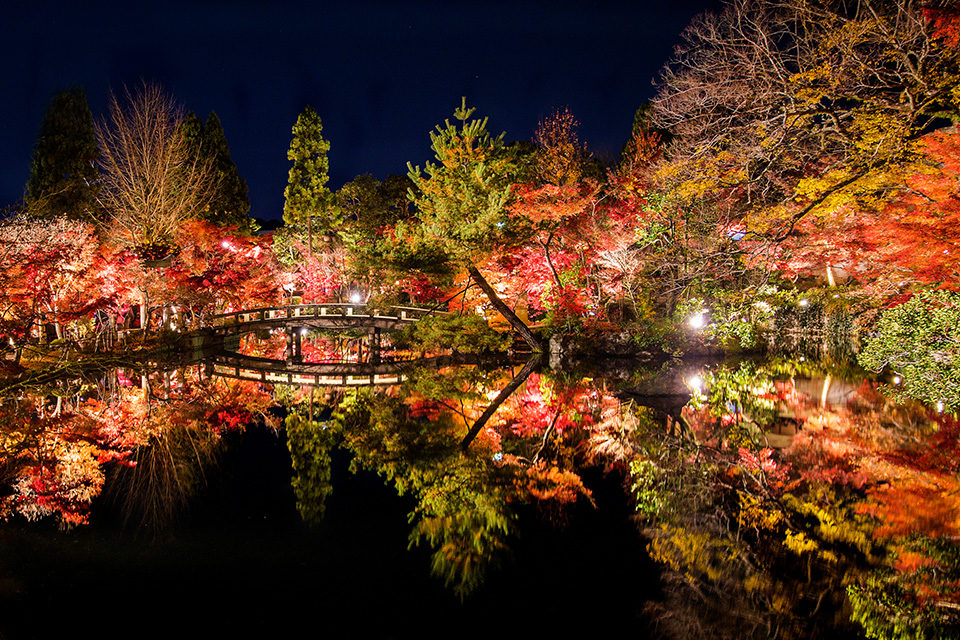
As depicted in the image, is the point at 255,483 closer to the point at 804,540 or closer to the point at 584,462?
the point at 584,462

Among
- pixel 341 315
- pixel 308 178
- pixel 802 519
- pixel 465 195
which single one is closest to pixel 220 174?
pixel 308 178

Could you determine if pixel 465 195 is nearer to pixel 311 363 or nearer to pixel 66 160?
pixel 311 363

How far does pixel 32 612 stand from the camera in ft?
13.4

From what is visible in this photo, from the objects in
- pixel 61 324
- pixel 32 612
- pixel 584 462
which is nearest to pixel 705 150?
pixel 584 462

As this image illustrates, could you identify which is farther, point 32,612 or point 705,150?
point 705,150

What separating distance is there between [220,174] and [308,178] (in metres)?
4.35

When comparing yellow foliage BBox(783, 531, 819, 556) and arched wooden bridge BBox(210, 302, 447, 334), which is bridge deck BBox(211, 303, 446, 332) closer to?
arched wooden bridge BBox(210, 302, 447, 334)

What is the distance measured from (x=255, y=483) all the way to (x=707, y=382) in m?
11.2

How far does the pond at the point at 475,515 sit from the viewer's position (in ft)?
13.8

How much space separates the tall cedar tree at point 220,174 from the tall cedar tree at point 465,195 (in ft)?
50.5

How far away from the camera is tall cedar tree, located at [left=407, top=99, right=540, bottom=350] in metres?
14.0

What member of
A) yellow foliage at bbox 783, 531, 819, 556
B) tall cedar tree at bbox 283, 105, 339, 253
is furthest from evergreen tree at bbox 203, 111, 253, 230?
yellow foliage at bbox 783, 531, 819, 556

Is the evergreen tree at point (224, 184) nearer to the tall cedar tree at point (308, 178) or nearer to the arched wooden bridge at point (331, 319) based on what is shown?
the tall cedar tree at point (308, 178)

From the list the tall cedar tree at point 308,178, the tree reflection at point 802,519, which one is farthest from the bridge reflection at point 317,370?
the tall cedar tree at point 308,178
